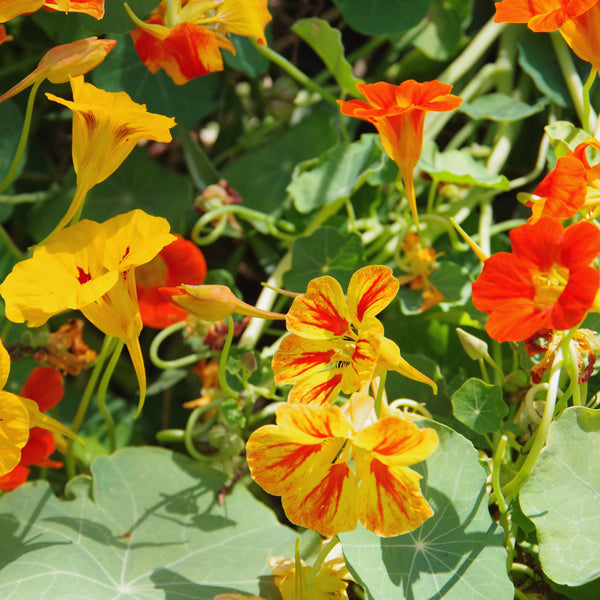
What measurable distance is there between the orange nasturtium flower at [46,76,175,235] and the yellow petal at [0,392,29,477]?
0.20 m

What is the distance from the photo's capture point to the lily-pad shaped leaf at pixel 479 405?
2.70 ft

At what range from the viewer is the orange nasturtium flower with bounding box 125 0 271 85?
89 centimetres

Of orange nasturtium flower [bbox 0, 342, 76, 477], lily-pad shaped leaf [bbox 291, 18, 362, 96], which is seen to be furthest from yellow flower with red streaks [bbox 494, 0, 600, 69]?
orange nasturtium flower [bbox 0, 342, 76, 477]

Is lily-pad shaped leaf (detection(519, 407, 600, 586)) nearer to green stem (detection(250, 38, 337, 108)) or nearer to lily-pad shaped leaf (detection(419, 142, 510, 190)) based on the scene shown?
lily-pad shaped leaf (detection(419, 142, 510, 190))

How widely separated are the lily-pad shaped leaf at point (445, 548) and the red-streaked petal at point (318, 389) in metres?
0.15

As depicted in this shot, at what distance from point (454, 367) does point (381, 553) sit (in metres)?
0.43

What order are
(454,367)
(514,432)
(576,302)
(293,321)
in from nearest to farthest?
(576,302) → (293,321) → (514,432) → (454,367)

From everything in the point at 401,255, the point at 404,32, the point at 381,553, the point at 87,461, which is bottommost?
the point at 87,461

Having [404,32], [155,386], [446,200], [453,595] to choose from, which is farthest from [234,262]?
[453,595]

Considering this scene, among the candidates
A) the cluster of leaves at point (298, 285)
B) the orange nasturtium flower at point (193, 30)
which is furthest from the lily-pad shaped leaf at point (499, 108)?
the orange nasturtium flower at point (193, 30)

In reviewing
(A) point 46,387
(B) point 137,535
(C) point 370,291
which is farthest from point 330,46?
(B) point 137,535

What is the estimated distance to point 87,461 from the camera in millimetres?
1084

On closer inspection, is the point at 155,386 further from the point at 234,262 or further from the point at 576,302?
the point at 576,302

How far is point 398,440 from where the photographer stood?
63 centimetres
